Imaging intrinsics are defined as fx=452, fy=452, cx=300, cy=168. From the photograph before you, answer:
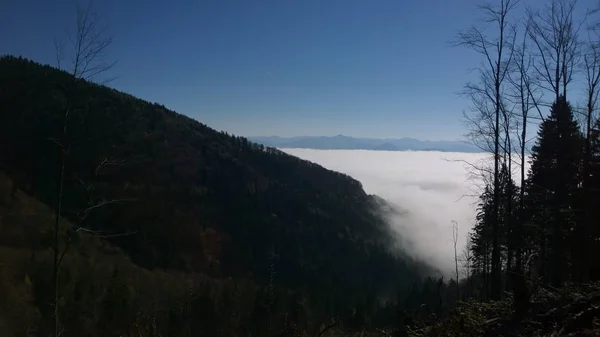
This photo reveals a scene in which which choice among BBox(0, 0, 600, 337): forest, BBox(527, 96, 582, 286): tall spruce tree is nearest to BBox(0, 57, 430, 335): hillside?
BBox(0, 0, 600, 337): forest

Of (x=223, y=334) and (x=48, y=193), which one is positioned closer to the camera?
(x=223, y=334)

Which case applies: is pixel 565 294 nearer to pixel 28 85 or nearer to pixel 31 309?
pixel 31 309

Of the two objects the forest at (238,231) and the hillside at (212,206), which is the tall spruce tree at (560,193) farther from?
the hillside at (212,206)

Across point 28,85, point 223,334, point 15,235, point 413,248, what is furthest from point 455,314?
point 413,248

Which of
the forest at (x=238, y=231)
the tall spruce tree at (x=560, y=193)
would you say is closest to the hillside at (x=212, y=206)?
the forest at (x=238, y=231)

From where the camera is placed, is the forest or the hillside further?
the hillside

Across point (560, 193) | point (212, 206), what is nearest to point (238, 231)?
point (212, 206)

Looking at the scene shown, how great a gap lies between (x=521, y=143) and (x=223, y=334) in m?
54.2

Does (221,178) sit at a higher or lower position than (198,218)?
higher

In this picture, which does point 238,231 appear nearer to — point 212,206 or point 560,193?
point 212,206

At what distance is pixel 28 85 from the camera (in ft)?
396

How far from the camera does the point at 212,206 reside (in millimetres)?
135750

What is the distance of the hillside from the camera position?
4395 inches

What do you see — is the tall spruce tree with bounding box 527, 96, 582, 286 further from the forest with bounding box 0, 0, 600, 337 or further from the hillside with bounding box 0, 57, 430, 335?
the hillside with bounding box 0, 57, 430, 335
